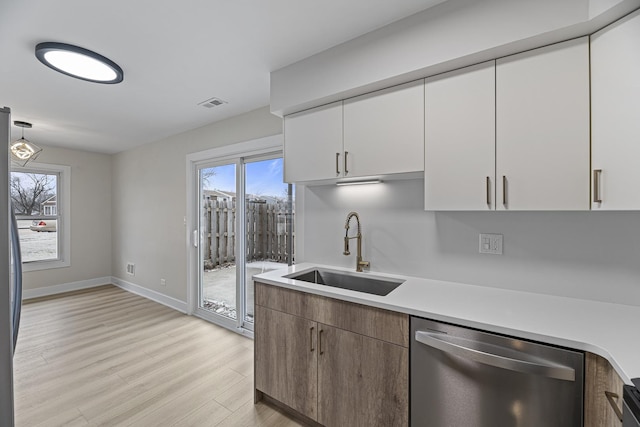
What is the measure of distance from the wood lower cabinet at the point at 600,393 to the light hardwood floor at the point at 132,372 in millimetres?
1624

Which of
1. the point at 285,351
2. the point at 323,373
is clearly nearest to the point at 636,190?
the point at 323,373

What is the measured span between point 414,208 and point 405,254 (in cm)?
34

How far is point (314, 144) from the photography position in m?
2.11

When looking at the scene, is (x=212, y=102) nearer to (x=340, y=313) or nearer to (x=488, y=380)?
(x=340, y=313)

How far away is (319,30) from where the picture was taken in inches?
69.4

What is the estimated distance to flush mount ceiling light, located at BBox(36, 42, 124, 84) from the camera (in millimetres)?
1871

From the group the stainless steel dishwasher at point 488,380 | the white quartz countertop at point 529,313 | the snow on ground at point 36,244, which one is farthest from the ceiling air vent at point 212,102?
the snow on ground at point 36,244

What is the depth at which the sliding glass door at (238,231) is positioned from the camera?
300 cm

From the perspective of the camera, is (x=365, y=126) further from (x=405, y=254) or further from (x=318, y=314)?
(x=318, y=314)

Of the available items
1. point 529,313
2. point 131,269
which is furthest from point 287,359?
point 131,269

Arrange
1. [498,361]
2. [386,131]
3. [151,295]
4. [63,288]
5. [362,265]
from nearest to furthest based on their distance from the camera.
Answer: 1. [498,361]
2. [386,131]
3. [362,265]
4. [151,295]
5. [63,288]

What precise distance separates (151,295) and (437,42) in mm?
4882

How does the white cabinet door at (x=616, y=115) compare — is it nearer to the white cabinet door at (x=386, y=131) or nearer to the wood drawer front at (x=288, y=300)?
the white cabinet door at (x=386, y=131)

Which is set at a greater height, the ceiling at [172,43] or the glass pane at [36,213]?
the ceiling at [172,43]
